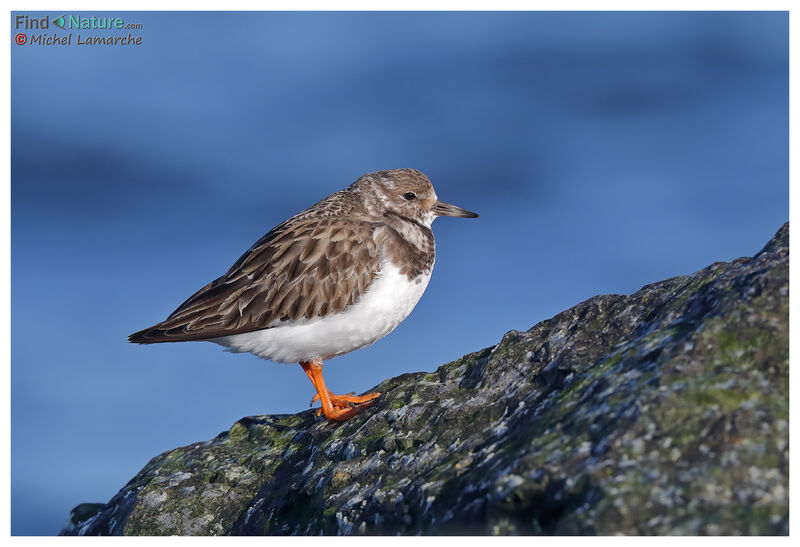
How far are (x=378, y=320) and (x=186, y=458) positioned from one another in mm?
2312

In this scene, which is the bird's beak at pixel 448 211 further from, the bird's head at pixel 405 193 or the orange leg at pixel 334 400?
the orange leg at pixel 334 400

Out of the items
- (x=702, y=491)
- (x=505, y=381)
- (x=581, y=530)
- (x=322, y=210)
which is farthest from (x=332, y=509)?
(x=322, y=210)

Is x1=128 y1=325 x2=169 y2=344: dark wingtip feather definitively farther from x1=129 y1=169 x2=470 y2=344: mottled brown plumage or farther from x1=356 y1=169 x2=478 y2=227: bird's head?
x1=356 y1=169 x2=478 y2=227: bird's head

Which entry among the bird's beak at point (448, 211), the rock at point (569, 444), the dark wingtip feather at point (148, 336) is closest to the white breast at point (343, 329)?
the dark wingtip feather at point (148, 336)

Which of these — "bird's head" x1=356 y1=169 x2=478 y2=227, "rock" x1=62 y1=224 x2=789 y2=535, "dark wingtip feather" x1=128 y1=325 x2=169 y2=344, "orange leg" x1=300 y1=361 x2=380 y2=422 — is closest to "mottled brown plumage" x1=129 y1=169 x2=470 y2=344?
"dark wingtip feather" x1=128 y1=325 x2=169 y2=344

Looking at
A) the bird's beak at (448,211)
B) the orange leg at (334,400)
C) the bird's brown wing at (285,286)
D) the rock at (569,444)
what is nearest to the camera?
the rock at (569,444)

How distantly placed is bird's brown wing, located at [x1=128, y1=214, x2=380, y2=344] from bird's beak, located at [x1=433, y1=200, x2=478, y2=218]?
52.2 inches

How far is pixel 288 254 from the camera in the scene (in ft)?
25.8

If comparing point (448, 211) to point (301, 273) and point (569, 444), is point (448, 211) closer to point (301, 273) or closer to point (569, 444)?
point (301, 273)

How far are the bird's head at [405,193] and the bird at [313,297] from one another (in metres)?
0.56

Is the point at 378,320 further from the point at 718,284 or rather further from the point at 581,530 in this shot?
the point at 581,530

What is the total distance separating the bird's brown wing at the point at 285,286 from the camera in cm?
756

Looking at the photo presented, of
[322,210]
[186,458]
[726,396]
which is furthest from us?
[322,210]

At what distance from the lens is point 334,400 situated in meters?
7.79
